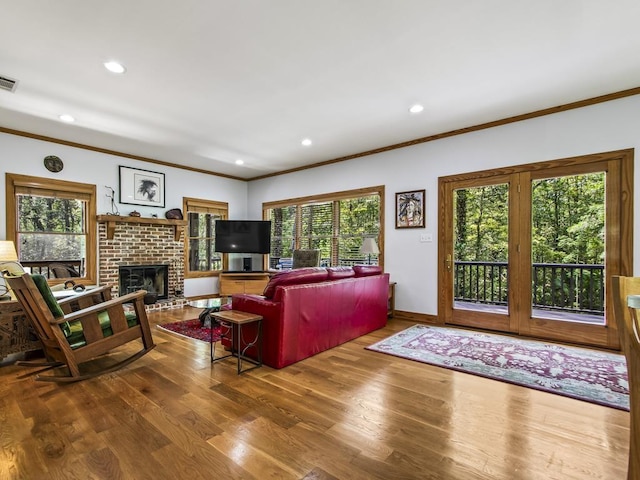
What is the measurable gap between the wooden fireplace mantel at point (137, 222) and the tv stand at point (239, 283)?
117cm

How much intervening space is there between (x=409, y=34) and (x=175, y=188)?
5.17m

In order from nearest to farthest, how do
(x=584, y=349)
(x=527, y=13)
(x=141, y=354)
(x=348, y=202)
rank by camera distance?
(x=527, y=13), (x=141, y=354), (x=584, y=349), (x=348, y=202)

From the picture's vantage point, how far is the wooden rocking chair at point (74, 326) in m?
2.41

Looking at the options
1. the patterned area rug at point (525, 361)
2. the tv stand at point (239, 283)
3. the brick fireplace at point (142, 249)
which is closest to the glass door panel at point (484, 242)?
the patterned area rug at point (525, 361)

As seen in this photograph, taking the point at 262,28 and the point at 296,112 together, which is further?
the point at 296,112

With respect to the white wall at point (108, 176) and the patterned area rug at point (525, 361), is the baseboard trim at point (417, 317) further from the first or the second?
the white wall at point (108, 176)

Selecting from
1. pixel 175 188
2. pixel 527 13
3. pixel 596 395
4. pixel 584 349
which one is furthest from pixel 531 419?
pixel 175 188

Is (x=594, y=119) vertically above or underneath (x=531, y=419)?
above

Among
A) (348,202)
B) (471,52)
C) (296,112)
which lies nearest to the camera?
(471,52)

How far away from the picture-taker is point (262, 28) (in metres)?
2.36

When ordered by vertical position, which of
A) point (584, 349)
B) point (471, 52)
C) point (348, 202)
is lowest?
point (584, 349)

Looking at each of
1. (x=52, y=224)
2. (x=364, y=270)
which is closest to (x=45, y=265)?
(x=52, y=224)

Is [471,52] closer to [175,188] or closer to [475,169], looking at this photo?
[475,169]

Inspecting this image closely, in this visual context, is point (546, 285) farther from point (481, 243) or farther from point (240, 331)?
point (240, 331)
